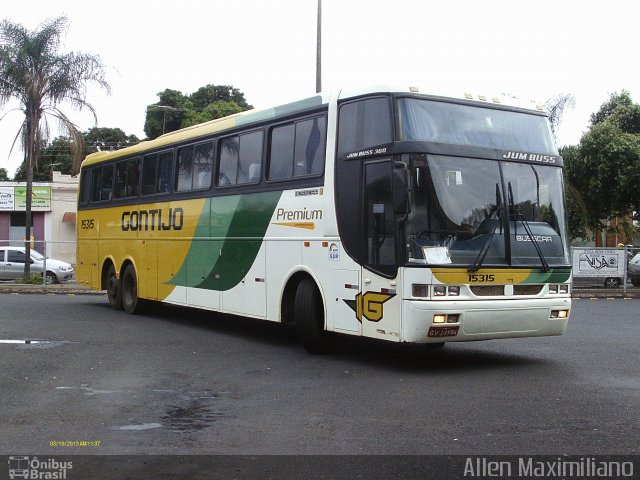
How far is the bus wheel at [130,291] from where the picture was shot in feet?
57.0

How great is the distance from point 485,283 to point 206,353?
4.24 metres

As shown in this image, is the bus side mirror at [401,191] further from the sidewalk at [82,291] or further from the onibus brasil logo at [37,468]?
the sidewalk at [82,291]

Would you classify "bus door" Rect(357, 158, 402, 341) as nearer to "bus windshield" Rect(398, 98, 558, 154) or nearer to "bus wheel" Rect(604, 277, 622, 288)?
"bus windshield" Rect(398, 98, 558, 154)

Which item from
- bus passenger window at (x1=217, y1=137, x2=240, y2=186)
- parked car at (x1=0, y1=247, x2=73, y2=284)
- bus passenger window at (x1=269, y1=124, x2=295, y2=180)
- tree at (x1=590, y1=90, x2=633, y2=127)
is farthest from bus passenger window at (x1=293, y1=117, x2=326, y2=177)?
tree at (x1=590, y1=90, x2=633, y2=127)

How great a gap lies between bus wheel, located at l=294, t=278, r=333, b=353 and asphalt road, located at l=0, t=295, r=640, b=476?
22 centimetres

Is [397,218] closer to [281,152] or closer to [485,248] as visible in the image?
[485,248]

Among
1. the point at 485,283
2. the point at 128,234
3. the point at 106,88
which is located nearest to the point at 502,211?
the point at 485,283

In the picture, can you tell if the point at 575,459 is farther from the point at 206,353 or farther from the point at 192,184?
the point at 192,184

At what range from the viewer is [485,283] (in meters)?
10.1

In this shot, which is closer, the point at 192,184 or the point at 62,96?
the point at 192,184

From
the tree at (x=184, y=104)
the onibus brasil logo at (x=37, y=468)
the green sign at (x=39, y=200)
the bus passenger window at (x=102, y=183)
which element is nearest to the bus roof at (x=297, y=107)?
the bus passenger window at (x=102, y=183)

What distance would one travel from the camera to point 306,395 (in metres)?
8.84

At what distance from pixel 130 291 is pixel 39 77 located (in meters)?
12.4

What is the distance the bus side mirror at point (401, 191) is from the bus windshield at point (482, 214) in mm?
116
